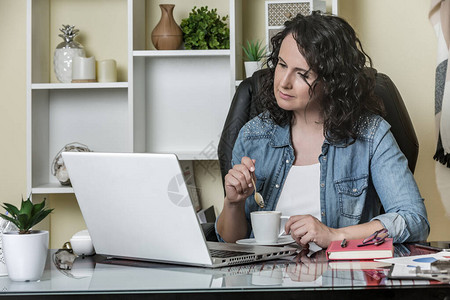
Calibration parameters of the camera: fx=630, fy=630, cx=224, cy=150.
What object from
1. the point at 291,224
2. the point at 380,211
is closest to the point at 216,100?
the point at 380,211

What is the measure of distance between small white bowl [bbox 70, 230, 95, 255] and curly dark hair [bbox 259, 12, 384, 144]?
0.74 metres

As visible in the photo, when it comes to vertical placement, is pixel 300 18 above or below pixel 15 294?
above

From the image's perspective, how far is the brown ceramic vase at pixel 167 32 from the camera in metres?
2.62

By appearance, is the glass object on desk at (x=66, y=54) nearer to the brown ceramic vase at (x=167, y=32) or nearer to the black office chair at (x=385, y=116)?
the brown ceramic vase at (x=167, y=32)

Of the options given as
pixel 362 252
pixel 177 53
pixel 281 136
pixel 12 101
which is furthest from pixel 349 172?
pixel 12 101

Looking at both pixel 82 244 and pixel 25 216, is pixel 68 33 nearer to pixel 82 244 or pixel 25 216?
pixel 82 244

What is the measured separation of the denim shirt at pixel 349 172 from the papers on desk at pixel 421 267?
415 millimetres

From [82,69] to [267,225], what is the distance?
1554 millimetres

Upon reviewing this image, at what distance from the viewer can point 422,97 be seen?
2.69 m

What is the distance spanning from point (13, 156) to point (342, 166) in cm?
172

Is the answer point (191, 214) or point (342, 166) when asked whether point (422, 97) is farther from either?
point (191, 214)

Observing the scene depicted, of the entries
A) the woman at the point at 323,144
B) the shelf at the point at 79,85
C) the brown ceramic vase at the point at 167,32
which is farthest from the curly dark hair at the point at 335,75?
the shelf at the point at 79,85

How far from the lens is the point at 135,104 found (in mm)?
2625

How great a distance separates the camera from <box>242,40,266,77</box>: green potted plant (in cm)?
254
